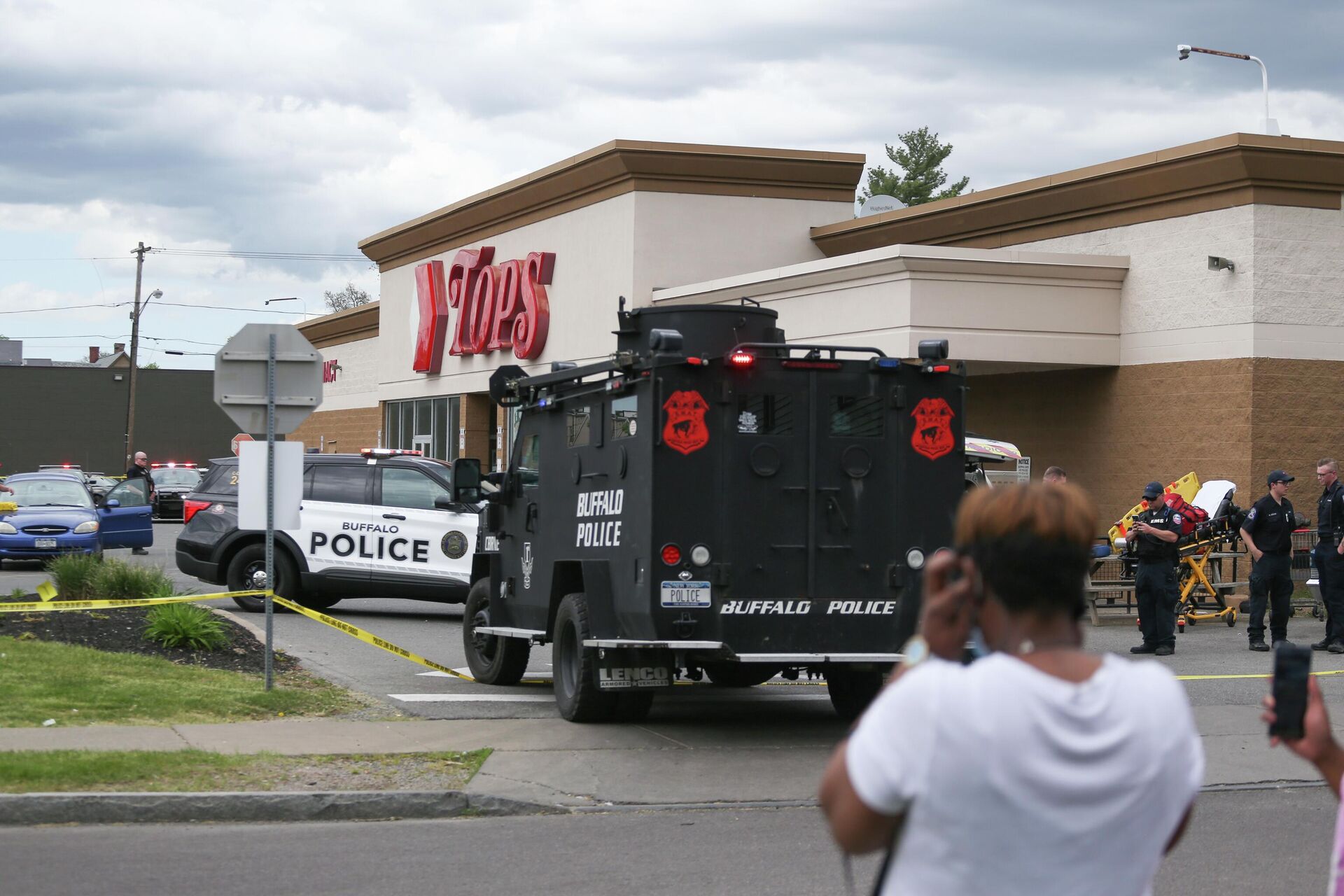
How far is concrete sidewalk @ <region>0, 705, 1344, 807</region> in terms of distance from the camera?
357 inches

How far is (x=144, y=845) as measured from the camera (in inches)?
304

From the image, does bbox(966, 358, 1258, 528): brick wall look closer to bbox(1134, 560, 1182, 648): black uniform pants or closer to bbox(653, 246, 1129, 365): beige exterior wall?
bbox(653, 246, 1129, 365): beige exterior wall

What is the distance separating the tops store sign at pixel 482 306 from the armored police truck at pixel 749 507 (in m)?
23.4

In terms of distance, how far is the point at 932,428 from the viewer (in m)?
10.7

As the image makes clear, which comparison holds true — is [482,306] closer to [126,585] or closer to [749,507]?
[126,585]

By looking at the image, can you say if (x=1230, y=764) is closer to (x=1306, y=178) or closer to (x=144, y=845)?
(x=144, y=845)

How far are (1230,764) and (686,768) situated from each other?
361cm

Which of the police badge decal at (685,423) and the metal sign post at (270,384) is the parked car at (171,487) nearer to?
the metal sign post at (270,384)

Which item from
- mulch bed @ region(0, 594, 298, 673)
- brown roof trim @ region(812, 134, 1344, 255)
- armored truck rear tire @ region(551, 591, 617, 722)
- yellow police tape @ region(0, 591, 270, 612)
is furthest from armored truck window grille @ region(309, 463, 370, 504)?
brown roof trim @ region(812, 134, 1344, 255)

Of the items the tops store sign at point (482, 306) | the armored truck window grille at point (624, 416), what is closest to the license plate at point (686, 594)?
Answer: the armored truck window grille at point (624, 416)

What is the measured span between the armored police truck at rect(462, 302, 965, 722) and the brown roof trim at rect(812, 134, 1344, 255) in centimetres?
1276

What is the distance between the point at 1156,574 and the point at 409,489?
29.4ft

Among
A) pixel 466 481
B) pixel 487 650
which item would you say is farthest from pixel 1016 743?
pixel 487 650

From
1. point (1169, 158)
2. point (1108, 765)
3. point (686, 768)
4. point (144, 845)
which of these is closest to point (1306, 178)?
point (1169, 158)
